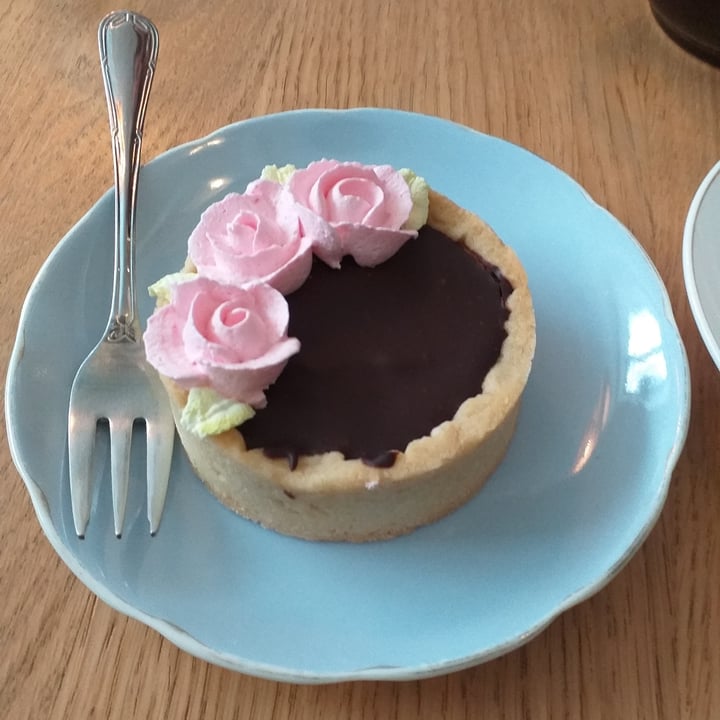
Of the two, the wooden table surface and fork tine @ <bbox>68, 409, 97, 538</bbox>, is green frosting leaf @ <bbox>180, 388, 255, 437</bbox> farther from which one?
the wooden table surface

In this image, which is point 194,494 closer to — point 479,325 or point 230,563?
point 230,563

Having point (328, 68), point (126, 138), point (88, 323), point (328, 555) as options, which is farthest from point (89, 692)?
point (328, 68)

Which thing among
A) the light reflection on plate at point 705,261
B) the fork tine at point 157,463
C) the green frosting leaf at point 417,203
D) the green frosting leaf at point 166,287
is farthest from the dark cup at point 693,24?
the fork tine at point 157,463

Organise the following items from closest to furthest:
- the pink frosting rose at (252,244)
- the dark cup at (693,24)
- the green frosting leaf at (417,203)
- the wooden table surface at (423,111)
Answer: the wooden table surface at (423,111), the pink frosting rose at (252,244), the green frosting leaf at (417,203), the dark cup at (693,24)

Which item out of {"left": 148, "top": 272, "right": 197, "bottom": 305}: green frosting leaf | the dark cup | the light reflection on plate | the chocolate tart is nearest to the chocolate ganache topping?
the chocolate tart

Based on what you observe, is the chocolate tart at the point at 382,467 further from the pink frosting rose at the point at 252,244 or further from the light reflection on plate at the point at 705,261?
the light reflection on plate at the point at 705,261

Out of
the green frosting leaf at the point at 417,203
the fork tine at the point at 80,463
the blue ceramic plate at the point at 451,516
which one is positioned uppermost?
the green frosting leaf at the point at 417,203
